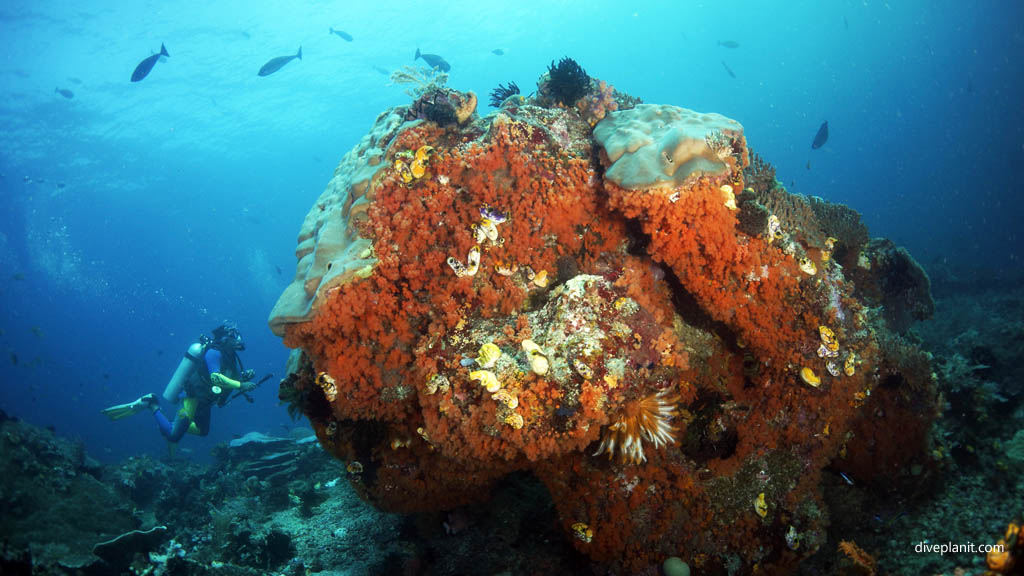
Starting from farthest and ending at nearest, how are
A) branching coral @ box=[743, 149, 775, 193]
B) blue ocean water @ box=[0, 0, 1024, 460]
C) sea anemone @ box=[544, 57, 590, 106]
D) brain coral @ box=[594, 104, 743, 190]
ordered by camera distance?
blue ocean water @ box=[0, 0, 1024, 460]
sea anemone @ box=[544, 57, 590, 106]
branching coral @ box=[743, 149, 775, 193]
brain coral @ box=[594, 104, 743, 190]

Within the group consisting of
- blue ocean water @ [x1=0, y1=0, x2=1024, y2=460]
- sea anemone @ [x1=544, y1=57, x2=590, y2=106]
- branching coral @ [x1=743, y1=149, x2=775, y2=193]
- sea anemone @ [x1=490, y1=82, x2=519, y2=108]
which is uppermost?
sea anemone @ [x1=544, y1=57, x2=590, y2=106]

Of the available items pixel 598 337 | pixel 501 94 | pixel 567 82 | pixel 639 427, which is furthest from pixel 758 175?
pixel 501 94

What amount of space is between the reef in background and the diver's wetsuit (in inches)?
368

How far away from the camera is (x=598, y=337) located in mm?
3391

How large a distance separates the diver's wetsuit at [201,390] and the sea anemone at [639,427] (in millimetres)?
11880

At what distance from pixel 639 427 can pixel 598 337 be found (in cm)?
88

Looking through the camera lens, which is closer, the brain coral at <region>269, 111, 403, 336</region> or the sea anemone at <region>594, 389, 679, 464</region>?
the sea anemone at <region>594, 389, 679, 464</region>

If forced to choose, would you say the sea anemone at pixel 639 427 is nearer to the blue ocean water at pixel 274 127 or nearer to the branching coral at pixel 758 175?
the branching coral at pixel 758 175

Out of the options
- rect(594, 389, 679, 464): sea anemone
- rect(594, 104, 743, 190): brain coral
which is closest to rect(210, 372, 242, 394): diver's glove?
rect(594, 389, 679, 464): sea anemone

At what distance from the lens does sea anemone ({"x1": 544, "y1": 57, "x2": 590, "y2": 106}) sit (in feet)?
16.1

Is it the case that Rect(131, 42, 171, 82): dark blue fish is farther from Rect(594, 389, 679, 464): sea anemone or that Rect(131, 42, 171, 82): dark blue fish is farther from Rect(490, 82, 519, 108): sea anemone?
Rect(594, 389, 679, 464): sea anemone

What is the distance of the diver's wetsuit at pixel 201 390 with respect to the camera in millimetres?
11718

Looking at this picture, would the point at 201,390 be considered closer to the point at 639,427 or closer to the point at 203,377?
the point at 203,377

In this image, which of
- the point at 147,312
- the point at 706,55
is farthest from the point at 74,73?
the point at 706,55
